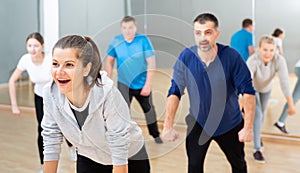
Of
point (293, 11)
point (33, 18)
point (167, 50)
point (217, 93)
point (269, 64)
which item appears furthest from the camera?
point (33, 18)

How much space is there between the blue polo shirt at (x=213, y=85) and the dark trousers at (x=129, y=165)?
11.0 inches

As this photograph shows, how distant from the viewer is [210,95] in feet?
6.39

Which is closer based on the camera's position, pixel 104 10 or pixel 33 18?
pixel 104 10

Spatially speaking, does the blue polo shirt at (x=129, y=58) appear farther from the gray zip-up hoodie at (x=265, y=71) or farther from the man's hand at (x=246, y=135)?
the gray zip-up hoodie at (x=265, y=71)

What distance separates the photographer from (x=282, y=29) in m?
3.85

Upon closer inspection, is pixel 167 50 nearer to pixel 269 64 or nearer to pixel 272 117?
pixel 269 64

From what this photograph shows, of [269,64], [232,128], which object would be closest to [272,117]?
[269,64]

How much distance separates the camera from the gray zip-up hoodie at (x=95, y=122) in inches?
55.5

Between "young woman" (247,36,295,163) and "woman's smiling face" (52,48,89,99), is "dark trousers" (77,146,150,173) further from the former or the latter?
"young woman" (247,36,295,163)

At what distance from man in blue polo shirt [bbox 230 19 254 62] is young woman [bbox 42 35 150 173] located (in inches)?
102

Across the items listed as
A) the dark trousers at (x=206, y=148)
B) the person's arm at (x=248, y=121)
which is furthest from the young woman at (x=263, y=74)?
the person's arm at (x=248, y=121)

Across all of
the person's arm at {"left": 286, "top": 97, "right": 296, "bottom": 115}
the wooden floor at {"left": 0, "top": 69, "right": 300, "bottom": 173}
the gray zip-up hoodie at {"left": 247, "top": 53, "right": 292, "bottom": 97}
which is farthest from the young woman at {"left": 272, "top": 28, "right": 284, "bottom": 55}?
the person's arm at {"left": 286, "top": 97, "right": 296, "bottom": 115}

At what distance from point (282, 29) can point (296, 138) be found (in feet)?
3.17

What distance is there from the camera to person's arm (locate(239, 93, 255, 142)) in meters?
2.06
